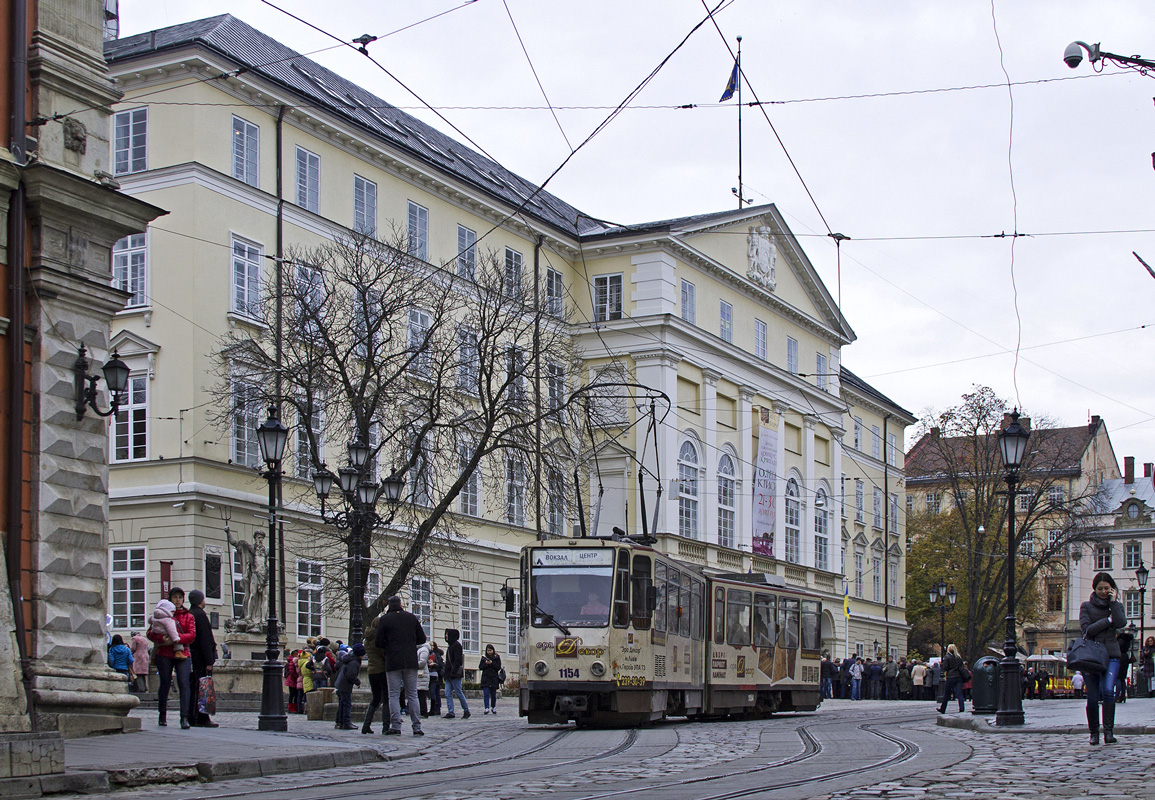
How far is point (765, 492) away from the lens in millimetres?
58250

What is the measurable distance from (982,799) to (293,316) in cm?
2549

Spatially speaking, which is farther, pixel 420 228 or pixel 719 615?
pixel 420 228

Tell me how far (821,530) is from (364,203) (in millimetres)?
30607

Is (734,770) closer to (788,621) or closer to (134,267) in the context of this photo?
(788,621)

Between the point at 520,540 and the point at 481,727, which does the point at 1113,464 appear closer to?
the point at 520,540

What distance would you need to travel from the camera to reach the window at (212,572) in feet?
113

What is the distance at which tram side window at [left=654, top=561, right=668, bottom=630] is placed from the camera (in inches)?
956

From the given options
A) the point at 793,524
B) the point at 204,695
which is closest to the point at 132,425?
the point at 204,695

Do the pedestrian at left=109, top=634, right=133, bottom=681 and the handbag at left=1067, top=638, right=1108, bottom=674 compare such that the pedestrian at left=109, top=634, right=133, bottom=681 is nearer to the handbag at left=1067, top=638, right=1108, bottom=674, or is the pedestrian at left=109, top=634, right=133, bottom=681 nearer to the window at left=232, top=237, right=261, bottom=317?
the handbag at left=1067, top=638, right=1108, bottom=674

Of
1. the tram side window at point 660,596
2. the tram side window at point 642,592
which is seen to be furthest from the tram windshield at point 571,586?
the tram side window at point 660,596

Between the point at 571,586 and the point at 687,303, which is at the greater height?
the point at 687,303

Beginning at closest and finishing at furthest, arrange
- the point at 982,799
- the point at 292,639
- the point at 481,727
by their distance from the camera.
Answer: the point at 982,799
the point at 481,727
the point at 292,639

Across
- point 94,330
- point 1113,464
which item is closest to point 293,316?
point 94,330

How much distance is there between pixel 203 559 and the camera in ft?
113
